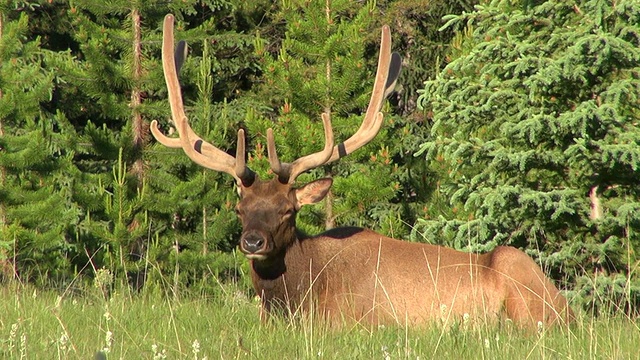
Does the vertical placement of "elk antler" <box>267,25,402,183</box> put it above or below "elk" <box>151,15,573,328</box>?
above

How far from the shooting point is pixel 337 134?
48.6 feet

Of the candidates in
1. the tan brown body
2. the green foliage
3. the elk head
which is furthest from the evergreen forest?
the elk head

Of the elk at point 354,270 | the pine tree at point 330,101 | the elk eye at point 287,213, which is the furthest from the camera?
the pine tree at point 330,101

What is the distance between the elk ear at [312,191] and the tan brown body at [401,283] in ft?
1.00

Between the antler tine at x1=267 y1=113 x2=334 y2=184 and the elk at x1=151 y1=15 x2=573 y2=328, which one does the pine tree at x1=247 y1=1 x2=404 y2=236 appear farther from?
the elk at x1=151 y1=15 x2=573 y2=328

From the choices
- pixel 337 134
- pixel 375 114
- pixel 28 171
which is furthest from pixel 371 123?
pixel 28 171

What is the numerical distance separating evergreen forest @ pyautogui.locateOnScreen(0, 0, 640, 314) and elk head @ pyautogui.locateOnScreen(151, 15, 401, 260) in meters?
0.57

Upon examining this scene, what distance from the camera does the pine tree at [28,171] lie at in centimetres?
1423

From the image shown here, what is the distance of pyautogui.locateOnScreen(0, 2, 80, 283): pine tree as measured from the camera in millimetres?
14234

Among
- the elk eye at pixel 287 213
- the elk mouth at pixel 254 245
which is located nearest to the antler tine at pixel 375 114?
the elk eye at pixel 287 213

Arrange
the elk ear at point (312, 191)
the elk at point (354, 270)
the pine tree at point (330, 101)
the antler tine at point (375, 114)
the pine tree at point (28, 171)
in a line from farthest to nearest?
the pine tree at point (330, 101) → the pine tree at point (28, 171) → the antler tine at point (375, 114) → the elk ear at point (312, 191) → the elk at point (354, 270)

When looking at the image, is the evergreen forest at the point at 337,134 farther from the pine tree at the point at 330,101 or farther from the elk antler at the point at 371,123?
the elk antler at the point at 371,123

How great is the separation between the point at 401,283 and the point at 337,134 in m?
7.35

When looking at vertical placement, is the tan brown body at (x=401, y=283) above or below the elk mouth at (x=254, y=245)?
below
